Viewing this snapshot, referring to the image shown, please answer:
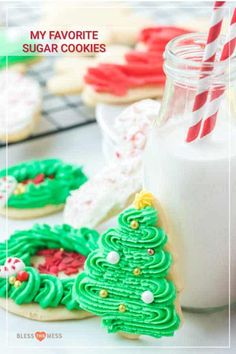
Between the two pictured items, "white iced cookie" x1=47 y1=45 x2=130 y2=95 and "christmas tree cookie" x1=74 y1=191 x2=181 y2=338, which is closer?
Answer: "christmas tree cookie" x1=74 y1=191 x2=181 y2=338

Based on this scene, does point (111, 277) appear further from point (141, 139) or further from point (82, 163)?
point (82, 163)

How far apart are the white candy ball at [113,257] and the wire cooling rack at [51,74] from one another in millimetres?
524

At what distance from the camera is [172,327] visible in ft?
3.12

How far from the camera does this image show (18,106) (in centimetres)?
147

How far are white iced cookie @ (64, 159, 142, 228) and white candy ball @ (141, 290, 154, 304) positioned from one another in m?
0.23

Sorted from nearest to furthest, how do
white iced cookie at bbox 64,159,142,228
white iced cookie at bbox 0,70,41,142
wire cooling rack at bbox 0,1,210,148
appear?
1. white iced cookie at bbox 64,159,142,228
2. white iced cookie at bbox 0,70,41,142
3. wire cooling rack at bbox 0,1,210,148

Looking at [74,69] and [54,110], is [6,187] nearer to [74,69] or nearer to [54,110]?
[54,110]

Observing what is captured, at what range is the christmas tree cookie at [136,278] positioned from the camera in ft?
3.10

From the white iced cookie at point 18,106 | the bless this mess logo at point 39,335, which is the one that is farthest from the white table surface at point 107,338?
the white iced cookie at point 18,106

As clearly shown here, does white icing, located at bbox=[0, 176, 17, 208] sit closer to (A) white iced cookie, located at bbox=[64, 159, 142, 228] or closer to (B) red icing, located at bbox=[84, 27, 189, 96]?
(A) white iced cookie, located at bbox=[64, 159, 142, 228]

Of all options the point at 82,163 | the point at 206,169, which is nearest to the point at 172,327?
the point at 206,169

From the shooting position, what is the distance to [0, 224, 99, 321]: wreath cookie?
104cm

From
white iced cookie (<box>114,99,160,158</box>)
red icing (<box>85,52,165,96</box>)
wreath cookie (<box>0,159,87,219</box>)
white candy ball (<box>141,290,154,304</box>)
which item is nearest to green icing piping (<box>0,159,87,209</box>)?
wreath cookie (<box>0,159,87,219</box>)

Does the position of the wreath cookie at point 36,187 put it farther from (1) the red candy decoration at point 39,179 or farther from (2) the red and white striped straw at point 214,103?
(2) the red and white striped straw at point 214,103
